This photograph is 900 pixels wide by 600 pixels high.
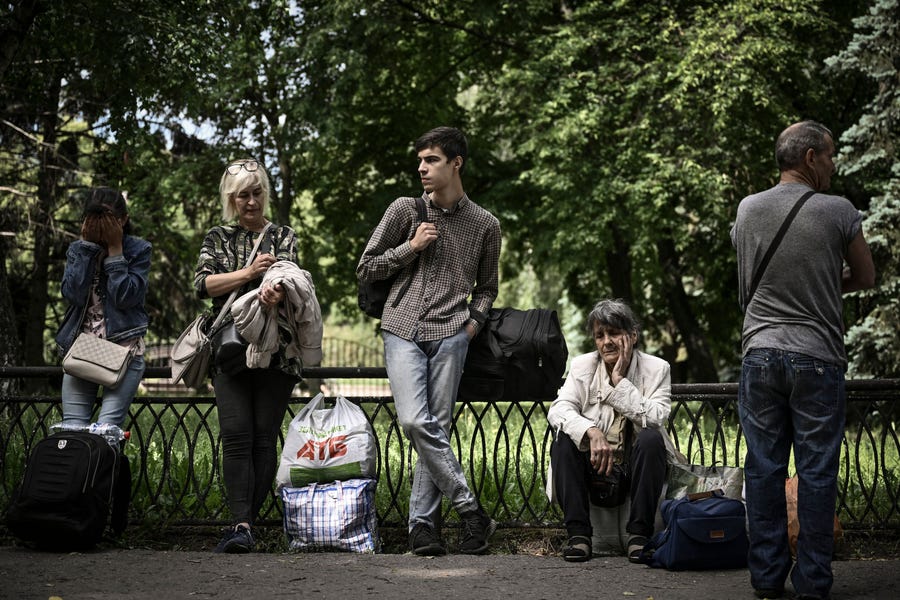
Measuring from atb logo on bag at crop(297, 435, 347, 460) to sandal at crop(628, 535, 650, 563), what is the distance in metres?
1.67

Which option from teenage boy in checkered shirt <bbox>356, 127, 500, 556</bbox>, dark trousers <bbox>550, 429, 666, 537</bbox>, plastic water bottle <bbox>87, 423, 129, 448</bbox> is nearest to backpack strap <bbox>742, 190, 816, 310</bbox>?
dark trousers <bbox>550, 429, 666, 537</bbox>

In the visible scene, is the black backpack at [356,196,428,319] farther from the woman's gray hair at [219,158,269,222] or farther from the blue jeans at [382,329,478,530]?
the woman's gray hair at [219,158,269,222]

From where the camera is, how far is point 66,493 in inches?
219

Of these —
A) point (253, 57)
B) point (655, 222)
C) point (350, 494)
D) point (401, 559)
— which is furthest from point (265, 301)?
point (253, 57)

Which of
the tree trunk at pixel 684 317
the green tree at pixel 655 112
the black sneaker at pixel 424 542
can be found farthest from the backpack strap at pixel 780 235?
the tree trunk at pixel 684 317

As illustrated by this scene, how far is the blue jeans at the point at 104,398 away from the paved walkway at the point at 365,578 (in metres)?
0.77

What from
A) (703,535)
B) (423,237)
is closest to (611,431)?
(703,535)

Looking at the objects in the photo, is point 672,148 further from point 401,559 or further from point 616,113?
point 401,559

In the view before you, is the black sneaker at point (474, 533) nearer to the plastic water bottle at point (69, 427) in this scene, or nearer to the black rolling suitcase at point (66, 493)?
the black rolling suitcase at point (66, 493)

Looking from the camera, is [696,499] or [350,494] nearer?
[696,499]

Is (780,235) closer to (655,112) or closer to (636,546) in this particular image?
(636,546)

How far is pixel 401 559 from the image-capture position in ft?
18.3

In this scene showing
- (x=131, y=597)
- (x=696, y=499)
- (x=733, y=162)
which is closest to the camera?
(x=131, y=597)

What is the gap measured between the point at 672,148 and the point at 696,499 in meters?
12.6
